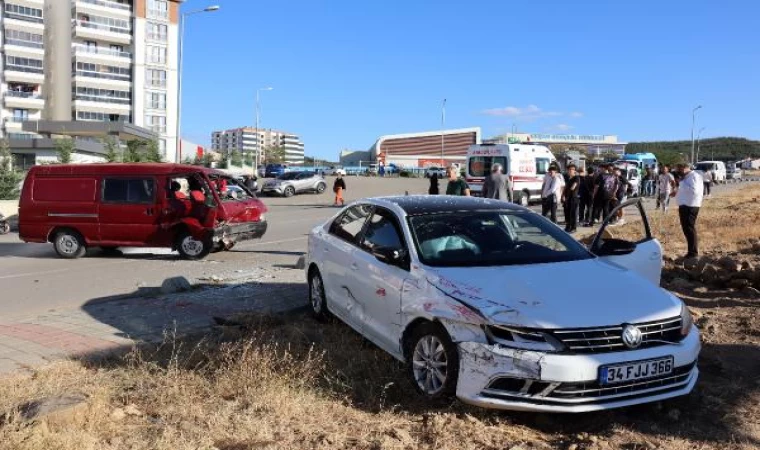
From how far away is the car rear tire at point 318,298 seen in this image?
22.4 ft

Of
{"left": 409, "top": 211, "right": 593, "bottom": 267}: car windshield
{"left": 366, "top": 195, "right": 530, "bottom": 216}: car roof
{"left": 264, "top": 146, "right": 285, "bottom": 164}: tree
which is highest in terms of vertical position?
{"left": 264, "top": 146, "right": 285, "bottom": 164}: tree

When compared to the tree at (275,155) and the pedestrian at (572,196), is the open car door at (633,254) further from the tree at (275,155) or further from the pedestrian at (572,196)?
the tree at (275,155)

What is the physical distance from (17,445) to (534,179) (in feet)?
76.7

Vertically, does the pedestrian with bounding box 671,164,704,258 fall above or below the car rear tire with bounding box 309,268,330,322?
above

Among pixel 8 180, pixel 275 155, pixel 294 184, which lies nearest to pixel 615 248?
pixel 8 180

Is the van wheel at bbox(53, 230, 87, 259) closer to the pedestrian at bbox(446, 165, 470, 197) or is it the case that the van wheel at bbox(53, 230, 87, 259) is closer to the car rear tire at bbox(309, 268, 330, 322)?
the pedestrian at bbox(446, 165, 470, 197)

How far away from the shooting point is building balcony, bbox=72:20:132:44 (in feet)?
228

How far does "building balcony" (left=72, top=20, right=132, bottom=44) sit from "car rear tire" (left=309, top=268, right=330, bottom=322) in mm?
72231

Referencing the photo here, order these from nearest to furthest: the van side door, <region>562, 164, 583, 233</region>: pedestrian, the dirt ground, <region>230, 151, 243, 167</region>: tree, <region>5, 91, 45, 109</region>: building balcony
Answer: the dirt ground → the van side door → <region>562, 164, 583, 233</region>: pedestrian → <region>230, 151, 243, 167</region>: tree → <region>5, 91, 45, 109</region>: building balcony

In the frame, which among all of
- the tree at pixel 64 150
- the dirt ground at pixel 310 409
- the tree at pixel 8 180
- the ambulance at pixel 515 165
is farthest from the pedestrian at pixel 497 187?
the tree at pixel 64 150

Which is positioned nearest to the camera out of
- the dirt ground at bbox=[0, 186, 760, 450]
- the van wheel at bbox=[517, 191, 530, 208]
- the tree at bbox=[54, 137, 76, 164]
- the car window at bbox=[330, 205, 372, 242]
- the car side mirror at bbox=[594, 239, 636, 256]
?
the dirt ground at bbox=[0, 186, 760, 450]

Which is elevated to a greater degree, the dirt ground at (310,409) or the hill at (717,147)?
the hill at (717,147)

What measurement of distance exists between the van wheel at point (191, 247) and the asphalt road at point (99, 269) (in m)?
0.23

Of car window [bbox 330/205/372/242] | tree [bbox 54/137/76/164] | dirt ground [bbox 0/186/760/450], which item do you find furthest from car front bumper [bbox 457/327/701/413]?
tree [bbox 54/137/76/164]
